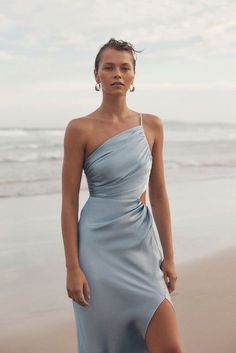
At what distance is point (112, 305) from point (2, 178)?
11634 mm

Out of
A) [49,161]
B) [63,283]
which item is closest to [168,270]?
[63,283]

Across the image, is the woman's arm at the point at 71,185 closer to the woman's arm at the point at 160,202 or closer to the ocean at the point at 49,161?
the woman's arm at the point at 160,202

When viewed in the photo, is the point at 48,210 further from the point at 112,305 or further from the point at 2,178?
the point at 112,305

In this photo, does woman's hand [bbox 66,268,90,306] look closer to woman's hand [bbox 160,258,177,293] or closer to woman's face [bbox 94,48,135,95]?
woman's hand [bbox 160,258,177,293]

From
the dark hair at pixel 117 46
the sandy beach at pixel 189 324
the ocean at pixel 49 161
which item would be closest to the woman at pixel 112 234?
the dark hair at pixel 117 46

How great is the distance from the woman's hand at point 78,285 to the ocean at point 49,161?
861cm

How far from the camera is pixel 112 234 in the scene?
2441mm

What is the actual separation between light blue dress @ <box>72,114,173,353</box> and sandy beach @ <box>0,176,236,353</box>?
5.22 feet

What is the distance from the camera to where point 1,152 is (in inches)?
827

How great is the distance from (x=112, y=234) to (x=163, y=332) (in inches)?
16.6

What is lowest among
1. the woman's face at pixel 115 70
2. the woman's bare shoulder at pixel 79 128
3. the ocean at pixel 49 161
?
the ocean at pixel 49 161

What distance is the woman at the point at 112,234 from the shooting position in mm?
2428

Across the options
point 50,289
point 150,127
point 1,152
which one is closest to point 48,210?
point 50,289

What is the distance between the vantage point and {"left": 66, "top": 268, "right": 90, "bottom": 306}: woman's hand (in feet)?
7.91
